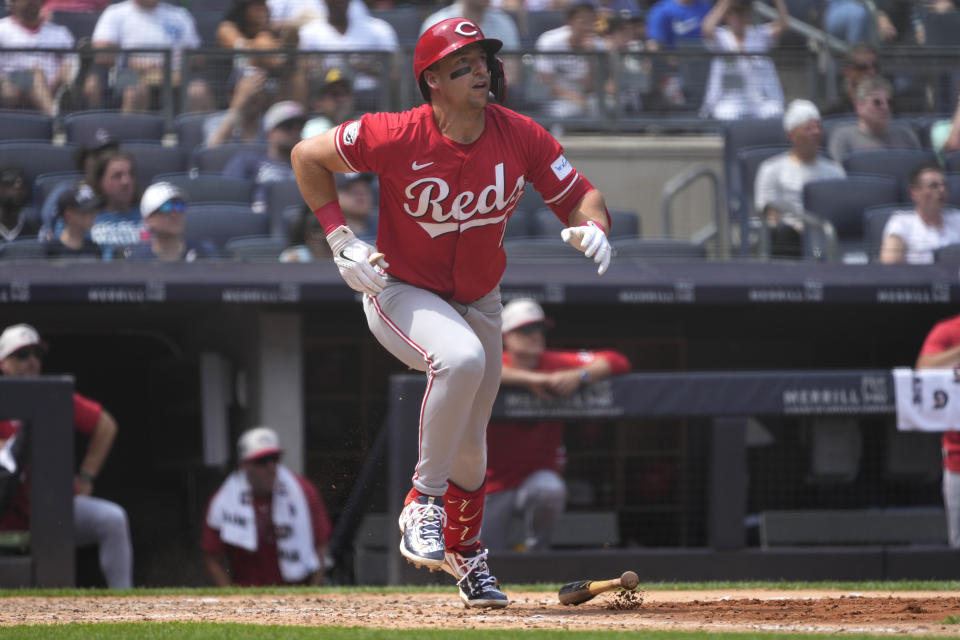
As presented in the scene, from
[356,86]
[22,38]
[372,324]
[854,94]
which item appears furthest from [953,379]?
[22,38]

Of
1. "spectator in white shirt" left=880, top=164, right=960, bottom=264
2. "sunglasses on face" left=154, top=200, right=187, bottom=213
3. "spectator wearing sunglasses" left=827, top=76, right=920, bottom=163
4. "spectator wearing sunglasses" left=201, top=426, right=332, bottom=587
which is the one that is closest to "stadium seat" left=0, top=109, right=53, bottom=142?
"sunglasses on face" left=154, top=200, right=187, bottom=213

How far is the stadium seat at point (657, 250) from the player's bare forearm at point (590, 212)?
306 cm

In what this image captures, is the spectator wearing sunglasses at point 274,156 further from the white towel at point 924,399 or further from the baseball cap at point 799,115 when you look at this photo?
the white towel at point 924,399

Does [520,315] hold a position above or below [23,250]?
below

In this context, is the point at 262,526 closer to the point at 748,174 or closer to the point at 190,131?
the point at 190,131

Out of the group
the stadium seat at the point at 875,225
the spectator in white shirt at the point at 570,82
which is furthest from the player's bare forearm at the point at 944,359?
the spectator in white shirt at the point at 570,82

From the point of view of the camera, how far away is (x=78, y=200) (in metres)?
7.25

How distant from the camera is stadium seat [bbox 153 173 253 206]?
805 centimetres

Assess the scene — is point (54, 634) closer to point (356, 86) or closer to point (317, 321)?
point (317, 321)

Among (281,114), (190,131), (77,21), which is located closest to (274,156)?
(281,114)

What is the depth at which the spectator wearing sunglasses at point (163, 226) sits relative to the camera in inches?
281

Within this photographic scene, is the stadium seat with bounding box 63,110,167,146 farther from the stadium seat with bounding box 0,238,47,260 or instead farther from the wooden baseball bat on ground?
the wooden baseball bat on ground

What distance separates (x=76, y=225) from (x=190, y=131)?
1672 mm

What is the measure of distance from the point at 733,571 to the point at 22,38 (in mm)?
5805
